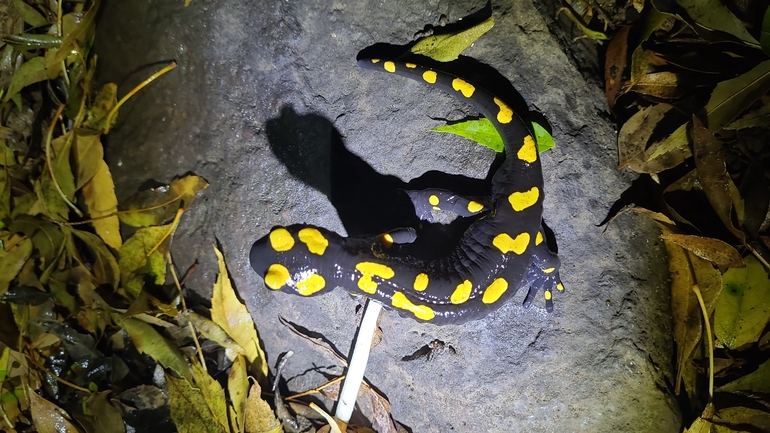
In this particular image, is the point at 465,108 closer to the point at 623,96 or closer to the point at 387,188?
the point at 387,188

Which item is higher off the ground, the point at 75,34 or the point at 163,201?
the point at 75,34

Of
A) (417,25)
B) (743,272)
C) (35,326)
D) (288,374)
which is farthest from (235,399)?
(743,272)

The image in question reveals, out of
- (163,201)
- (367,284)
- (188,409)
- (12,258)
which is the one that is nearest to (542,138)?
(367,284)


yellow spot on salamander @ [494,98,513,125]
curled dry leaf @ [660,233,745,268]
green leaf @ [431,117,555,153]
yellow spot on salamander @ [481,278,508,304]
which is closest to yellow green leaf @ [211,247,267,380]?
yellow spot on salamander @ [481,278,508,304]

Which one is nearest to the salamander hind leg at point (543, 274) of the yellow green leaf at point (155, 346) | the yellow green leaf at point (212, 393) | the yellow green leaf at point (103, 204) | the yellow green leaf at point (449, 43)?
the yellow green leaf at point (449, 43)

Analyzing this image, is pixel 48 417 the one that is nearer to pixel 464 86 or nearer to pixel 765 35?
pixel 464 86

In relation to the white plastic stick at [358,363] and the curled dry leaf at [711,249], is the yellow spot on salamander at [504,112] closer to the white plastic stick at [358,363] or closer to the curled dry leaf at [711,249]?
the curled dry leaf at [711,249]
